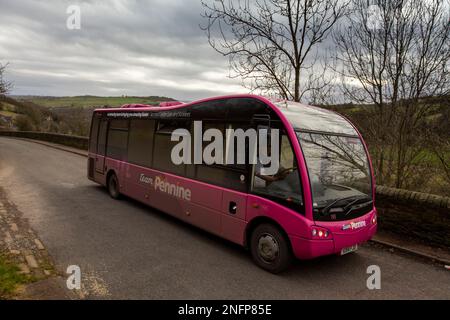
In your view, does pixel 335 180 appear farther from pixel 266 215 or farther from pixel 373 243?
pixel 373 243

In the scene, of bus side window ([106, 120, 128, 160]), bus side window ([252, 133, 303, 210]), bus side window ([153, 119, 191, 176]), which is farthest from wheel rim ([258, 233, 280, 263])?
bus side window ([106, 120, 128, 160])

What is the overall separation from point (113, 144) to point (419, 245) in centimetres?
832

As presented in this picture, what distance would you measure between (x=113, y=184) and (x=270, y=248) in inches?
244

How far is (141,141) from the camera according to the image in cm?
843

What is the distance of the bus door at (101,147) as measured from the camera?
10.2 m

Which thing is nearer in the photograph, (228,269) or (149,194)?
(228,269)

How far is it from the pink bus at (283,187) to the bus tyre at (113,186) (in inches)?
113

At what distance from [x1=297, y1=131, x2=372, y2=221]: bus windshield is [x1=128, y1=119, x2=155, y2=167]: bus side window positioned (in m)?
4.40

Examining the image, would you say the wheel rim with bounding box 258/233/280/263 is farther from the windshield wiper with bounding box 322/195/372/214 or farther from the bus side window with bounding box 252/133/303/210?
the windshield wiper with bounding box 322/195/372/214

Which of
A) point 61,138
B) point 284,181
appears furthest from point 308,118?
point 61,138

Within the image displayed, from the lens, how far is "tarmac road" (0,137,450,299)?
446 cm

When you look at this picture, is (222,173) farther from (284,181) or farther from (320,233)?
(320,233)
